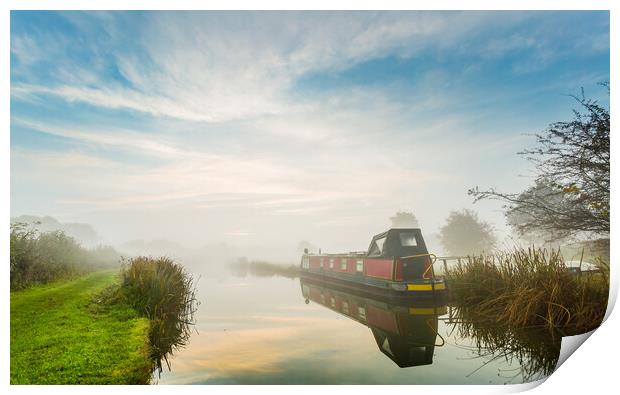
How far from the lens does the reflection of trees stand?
194 inches

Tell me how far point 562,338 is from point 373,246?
253 inches

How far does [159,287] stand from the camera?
765 cm

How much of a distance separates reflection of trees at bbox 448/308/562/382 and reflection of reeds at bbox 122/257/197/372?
13.6ft

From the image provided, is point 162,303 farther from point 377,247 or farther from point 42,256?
point 377,247

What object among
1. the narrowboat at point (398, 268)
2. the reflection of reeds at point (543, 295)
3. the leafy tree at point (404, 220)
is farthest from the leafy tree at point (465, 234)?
the reflection of reeds at point (543, 295)

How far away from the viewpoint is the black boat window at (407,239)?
10.5m

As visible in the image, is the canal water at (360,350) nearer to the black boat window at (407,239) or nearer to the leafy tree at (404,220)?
the black boat window at (407,239)

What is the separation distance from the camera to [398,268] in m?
9.88

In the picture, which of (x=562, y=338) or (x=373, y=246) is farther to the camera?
(x=373, y=246)

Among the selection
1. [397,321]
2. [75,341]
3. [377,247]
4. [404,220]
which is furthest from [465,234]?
[75,341]

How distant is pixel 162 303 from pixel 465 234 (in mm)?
24203
